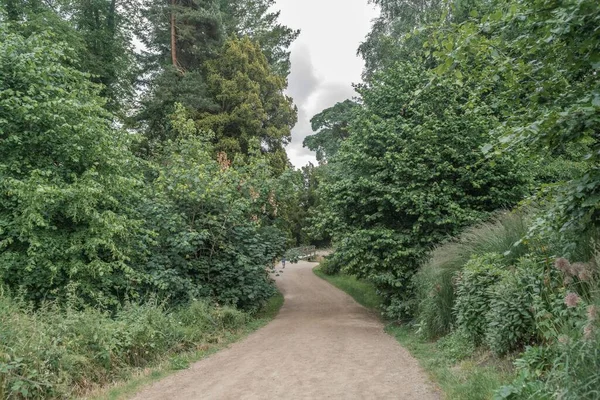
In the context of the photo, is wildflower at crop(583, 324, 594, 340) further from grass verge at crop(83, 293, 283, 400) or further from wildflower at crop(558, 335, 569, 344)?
grass verge at crop(83, 293, 283, 400)

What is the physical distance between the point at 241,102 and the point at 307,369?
17.1 meters

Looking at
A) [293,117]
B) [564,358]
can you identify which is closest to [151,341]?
[564,358]

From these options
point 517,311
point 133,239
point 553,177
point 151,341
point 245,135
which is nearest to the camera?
point 517,311

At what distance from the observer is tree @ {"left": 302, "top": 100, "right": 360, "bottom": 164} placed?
31625mm

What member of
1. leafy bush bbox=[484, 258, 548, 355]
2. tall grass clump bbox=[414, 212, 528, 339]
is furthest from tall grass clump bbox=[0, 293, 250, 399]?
leafy bush bbox=[484, 258, 548, 355]

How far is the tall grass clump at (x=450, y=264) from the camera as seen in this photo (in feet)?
24.5

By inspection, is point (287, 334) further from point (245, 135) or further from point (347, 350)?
point (245, 135)

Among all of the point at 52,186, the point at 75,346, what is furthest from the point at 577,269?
the point at 52,186

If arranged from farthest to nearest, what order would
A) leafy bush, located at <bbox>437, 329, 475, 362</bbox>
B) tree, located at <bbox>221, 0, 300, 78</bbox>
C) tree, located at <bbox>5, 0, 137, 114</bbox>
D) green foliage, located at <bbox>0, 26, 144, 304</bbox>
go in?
1. tree, located at <bbox>221, 0, 300, 78</bbox>
2. tree, located at <bbox>5, 0, 137, 114</bbox>
3. green foliage, located at <bbox>0, 26, 144, 304</bbox>
4. leafy bush, located at <bbox>437, 329, 475, 362</bbox>

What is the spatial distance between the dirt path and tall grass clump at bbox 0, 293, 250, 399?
0.84 meters

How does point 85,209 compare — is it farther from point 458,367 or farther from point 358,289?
point 358,289

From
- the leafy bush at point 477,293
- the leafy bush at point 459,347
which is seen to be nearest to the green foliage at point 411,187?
the leafy bush at point 459,347

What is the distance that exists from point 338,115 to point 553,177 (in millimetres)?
20978

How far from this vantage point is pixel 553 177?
506 inches
